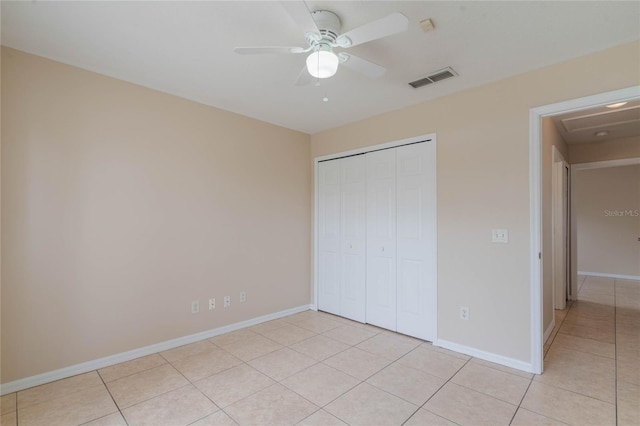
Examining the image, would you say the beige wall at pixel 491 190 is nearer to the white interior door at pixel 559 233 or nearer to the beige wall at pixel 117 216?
the white interior door at pixel 559 233

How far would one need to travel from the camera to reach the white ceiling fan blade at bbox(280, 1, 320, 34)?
137 cm

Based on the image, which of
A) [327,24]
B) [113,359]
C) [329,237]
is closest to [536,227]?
[327,24]

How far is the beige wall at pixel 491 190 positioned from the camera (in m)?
2.44

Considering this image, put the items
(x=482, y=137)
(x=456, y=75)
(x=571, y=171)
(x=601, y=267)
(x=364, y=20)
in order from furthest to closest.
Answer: (x=601, y=267)
(x=571, y=171)
(x=482, y=137)
(x=456, y=75)
(x=364, y=20)

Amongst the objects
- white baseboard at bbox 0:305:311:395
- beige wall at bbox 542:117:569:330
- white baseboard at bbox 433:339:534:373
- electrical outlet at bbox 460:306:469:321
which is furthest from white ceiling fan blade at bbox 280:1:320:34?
white baseboard at bbox 0:305:311:395

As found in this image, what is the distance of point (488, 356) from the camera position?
276cm

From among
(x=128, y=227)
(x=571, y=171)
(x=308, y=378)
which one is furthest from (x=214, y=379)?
(x=571, y=171)

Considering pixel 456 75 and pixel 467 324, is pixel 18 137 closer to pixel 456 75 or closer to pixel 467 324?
pixel 456 75

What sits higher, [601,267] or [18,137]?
[18,137]

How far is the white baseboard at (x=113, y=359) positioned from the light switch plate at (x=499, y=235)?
2824 millimetres

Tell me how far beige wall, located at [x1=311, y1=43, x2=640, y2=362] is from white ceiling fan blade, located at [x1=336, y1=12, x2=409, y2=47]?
1617mm

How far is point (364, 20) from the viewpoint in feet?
6.25

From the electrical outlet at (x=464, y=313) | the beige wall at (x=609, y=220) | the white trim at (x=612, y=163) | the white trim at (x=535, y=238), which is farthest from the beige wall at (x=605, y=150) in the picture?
the electrical outlet at (x=464, y=313)

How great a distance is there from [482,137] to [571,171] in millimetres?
3356
